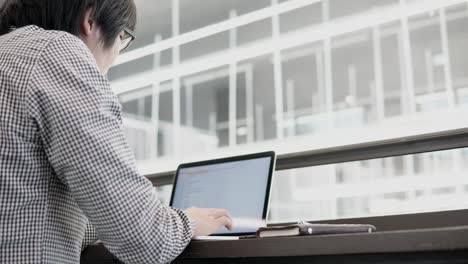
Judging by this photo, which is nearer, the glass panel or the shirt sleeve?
the shirt sleeve

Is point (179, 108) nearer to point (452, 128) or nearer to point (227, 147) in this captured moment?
point (227, 147)

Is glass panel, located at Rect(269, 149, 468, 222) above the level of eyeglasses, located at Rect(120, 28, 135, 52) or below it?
below

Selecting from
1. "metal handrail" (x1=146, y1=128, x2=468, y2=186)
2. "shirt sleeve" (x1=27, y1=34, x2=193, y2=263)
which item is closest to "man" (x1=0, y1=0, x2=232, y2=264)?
"shirt sleeve" (x1=27, y1=34, x2=193, y2=263)

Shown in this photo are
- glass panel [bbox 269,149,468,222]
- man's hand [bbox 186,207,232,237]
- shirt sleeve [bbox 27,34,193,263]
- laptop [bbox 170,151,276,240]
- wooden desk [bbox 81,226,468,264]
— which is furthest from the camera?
glass panel [bbox 269,149,468,222]

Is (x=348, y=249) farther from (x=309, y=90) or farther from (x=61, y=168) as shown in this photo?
(x=309, y=90)

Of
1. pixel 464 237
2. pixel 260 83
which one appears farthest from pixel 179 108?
pixel 464 237

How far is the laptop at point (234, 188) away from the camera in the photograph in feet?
5.85

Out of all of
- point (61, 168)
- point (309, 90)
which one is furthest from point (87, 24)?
point (309, 90)

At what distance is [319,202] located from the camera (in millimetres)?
2418

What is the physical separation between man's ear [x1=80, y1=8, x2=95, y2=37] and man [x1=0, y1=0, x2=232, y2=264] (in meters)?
0.14

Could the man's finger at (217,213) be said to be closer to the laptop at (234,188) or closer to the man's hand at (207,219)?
the man's hand at (207,219)

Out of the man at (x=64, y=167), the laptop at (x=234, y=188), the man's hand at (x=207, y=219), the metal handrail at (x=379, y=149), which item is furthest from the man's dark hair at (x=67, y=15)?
the metal handrail at (x=379, y=149)

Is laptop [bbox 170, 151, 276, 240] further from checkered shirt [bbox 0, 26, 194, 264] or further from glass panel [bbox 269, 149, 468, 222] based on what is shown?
checkered shirt [bbox 0, 26, 194, 264]

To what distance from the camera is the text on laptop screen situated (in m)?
1.79
